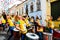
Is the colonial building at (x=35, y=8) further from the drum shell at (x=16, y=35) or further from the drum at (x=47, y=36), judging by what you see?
the drum shell at (x=16, y=35)

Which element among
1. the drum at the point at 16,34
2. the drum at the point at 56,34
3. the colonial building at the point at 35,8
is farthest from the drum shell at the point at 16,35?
the colonial building at the point at 35,8

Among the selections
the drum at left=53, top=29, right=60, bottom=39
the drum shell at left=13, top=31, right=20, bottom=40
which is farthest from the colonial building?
the drum shell at left=13, top=31, right=20, bottom=40

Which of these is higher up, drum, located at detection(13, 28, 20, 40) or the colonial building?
the colonial building

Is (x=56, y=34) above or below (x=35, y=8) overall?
below

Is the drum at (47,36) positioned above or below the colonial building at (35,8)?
below

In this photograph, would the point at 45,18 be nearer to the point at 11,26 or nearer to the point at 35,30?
the point at 35,30

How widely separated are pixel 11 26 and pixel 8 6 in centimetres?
100

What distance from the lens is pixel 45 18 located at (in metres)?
4.73

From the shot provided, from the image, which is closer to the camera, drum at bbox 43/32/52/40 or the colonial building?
drum at bbox 43/32/52/40

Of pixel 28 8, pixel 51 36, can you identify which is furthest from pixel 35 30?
pixel 28 8

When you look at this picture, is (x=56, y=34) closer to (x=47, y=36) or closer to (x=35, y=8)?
(x=47, y=36)

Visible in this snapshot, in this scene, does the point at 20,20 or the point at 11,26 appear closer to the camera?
the point at 20,20

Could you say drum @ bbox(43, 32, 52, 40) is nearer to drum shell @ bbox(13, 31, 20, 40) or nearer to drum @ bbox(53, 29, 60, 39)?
drum @ bbox(53, 29, 60, 39)

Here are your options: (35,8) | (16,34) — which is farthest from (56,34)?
(35,8)
